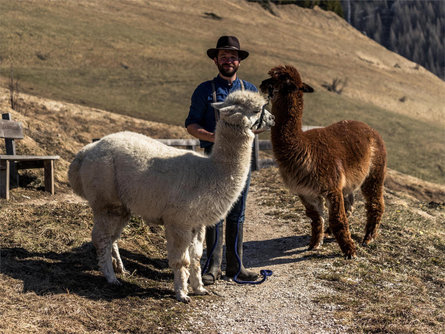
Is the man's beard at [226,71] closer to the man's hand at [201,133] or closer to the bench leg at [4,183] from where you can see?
the man's hand at [201,133]

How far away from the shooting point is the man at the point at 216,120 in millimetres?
4414

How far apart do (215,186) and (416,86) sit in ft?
160

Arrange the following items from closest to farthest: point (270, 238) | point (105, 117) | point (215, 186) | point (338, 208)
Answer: point (215, 186), point (338, 208), point (270, 238), point (105, 117)

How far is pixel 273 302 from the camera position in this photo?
13.3 feet

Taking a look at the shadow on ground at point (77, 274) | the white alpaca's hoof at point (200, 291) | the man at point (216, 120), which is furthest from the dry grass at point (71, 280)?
the man at point (216, 120)

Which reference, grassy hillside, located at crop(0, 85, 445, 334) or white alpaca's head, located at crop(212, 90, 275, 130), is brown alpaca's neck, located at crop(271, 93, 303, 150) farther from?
grassy hillside, located at crop(0, 85, 445, 334)

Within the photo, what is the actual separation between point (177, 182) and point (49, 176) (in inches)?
158

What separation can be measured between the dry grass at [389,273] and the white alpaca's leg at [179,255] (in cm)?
126

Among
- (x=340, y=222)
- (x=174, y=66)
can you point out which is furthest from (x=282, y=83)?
(x=174, y=66)

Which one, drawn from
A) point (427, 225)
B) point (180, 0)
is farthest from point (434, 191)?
point (180, 0)

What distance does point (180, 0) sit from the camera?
53.7 metres

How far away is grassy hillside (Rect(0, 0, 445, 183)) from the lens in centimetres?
2122

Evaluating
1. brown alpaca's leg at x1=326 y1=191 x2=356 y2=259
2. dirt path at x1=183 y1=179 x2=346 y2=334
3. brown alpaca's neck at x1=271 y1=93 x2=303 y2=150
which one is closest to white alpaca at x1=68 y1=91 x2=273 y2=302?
dirt path at x1=183 y1=179 x2=346 y2=334

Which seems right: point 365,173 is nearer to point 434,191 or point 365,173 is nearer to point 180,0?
point 434,191
